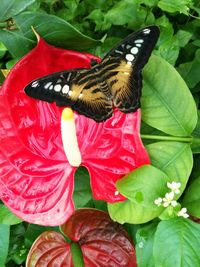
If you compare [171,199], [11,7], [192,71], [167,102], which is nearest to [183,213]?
[171,199]

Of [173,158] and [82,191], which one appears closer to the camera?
[173,158]

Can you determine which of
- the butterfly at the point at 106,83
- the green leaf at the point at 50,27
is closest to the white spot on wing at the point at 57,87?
the butterfly at the point at 106,83

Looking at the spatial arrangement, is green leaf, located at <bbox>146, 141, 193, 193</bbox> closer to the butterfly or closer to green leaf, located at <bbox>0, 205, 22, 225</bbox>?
the butterfly

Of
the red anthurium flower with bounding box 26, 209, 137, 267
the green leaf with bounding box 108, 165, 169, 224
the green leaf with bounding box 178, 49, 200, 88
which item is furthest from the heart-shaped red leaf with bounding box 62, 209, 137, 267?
the green leaf with bounding box 178, 49, 200, 88

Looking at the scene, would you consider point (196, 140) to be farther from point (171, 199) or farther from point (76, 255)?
point (76, 255)

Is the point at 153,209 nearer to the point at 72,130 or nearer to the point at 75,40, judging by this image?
the point at 72,130

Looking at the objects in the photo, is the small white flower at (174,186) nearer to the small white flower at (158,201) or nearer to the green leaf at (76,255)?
the small white flower at (158,201)

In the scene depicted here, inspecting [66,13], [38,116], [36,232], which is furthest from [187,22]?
[36,232]
